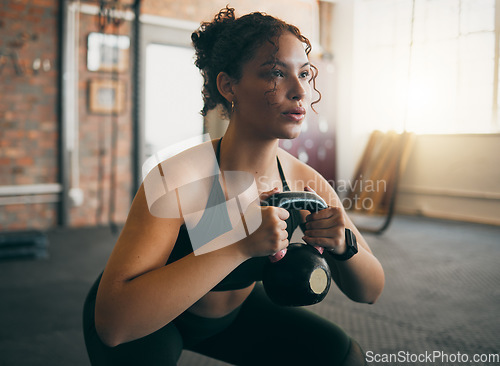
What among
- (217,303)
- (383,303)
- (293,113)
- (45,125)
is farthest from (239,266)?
(45,125)

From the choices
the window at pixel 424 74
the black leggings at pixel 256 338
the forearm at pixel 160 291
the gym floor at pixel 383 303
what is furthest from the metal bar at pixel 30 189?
the forearm at pixel 160 291

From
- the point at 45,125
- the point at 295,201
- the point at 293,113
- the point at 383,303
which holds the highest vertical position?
the point at 45,125

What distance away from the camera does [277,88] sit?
86 cm

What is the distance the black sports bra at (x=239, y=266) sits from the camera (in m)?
0.93

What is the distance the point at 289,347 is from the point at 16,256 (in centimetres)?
300

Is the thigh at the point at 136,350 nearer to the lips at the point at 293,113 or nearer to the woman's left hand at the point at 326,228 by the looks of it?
the woman's left hand at the point at 326,228

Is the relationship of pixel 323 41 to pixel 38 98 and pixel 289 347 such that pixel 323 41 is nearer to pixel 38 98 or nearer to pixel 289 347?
pixel 38 98

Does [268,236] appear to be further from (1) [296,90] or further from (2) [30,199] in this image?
(2) [30,199]

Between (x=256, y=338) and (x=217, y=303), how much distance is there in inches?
5.7

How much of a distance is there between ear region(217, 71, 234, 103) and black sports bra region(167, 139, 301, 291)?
135 mm

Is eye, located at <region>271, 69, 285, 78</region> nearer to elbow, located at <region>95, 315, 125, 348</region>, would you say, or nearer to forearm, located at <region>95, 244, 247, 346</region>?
forearm, located at <region>95, 244, 247, 346</region>

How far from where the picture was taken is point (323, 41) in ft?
20.1

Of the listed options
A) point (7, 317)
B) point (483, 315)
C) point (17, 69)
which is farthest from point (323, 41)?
point (7, 317)

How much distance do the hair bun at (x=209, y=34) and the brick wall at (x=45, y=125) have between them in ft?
10.0
